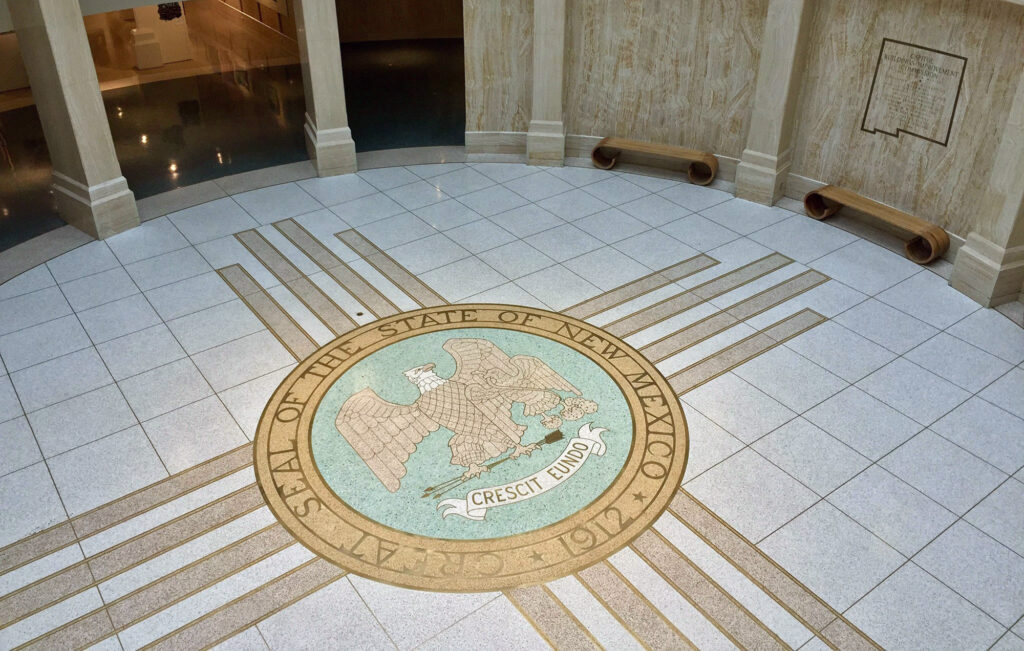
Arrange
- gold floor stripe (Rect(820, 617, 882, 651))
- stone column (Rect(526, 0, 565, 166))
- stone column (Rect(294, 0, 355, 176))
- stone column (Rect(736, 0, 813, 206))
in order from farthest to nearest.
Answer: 1. stone column (Rect(526, 0, 565, 166))
2. stone column (Rect(294, 0, 355, 176))
3. stone column (Rect(736, 0, 813, 206))
4. gold floor stripe (Rect(820, 617, 882, 651))

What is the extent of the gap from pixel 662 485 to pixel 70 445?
359 cm

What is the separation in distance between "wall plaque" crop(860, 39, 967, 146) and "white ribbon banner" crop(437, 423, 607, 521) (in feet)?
14.0

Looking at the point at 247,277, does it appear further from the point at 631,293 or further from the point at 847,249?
the point at 847,249

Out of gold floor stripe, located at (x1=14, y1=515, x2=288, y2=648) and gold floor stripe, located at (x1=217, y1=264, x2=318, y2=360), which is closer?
gold floor stripe, located at (x1=14, y1=515, x2=288, y2=648)

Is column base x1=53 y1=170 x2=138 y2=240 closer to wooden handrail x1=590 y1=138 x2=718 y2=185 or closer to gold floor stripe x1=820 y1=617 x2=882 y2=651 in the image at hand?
wooden handrail x1=590 y1=138 x2=718 y2=185

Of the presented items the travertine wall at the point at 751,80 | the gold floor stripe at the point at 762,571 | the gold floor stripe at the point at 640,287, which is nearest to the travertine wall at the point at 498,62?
the travertine wall at the point at 751,80

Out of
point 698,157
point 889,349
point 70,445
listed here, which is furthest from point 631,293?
point 70,445

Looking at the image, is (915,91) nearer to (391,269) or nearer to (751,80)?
(751,80)

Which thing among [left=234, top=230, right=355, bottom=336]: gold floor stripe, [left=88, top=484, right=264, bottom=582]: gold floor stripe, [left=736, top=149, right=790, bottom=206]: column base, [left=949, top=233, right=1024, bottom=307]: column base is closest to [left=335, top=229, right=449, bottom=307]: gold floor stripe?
[left=234, top=230, right=355, bottom=336]: gold floor stripe

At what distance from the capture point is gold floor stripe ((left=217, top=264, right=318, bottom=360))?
5930 mm

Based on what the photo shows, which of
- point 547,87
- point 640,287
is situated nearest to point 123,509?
point 640,287

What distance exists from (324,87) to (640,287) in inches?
152

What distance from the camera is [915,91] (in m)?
6.94

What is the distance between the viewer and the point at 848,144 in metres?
7.59
